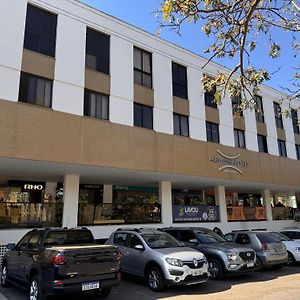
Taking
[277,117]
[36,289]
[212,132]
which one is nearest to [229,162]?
[212,132]

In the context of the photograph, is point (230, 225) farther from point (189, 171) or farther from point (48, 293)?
point (48, 293)

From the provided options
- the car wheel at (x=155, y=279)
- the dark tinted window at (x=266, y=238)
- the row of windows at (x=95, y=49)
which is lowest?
the car wheel at (x=155, y=279)

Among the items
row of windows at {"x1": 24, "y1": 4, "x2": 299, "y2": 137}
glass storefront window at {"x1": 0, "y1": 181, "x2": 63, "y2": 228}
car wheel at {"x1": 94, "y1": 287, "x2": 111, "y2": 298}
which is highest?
row of windows at {"x1": 24, "y1": 4, "x2": 299, "y2": 137}

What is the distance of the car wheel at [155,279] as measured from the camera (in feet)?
31.4

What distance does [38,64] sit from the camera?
47.1 feet

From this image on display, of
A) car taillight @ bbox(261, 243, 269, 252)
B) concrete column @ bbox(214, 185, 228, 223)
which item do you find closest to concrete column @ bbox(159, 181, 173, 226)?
concrete column @ bbox(214, 185, 228, 223)

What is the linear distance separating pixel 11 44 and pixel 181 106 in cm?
937

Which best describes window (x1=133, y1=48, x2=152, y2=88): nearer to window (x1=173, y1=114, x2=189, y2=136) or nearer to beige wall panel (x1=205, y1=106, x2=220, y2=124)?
window (x1=173, y1=114, x2=189, y2=136)

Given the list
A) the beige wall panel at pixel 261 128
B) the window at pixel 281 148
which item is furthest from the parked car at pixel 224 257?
the window at pixel 281 148

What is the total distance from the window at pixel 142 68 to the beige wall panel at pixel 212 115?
445cm

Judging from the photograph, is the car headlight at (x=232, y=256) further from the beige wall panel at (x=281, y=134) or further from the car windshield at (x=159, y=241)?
the beige wall panel at (x=281, y=134)

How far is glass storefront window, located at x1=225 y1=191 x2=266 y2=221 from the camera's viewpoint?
2295cm

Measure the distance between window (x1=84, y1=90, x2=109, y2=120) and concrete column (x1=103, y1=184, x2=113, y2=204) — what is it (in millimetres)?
6576

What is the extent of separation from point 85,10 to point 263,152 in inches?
598
